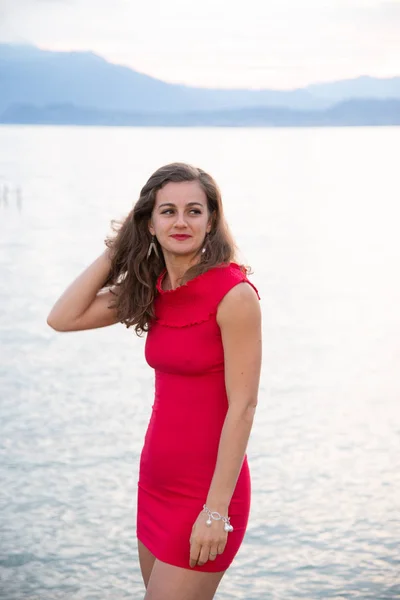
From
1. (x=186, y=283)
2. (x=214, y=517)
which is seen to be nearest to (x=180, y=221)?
(x=186, y=283)

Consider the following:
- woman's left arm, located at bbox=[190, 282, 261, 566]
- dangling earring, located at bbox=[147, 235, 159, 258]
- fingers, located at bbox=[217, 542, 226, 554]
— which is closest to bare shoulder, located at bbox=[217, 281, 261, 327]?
woman's left arm, located at bbox=[190, 282, 261, 566]

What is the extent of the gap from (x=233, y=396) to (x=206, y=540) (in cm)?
38

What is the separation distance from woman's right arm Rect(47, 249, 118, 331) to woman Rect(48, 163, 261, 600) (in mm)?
99

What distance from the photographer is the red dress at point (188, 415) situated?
2.78 meters

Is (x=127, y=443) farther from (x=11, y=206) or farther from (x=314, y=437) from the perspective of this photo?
(x=11, y=206)

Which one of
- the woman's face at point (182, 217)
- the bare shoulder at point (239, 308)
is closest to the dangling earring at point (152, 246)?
the woman's face at point (182, 217)

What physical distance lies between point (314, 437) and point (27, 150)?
289 feet

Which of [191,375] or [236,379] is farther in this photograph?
[191,375]

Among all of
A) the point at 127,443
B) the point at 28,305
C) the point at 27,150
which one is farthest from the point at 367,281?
the point at 27,150

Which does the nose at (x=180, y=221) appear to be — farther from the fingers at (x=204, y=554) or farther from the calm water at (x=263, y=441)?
the calm water at (x=263, y=441)

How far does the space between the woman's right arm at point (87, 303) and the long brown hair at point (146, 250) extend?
1.4 inches

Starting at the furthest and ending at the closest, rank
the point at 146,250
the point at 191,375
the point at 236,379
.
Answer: the point at 146,250, the point at 191,375, the point at 236,379

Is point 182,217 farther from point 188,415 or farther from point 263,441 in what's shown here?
point 263,441

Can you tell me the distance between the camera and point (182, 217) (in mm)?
2834
